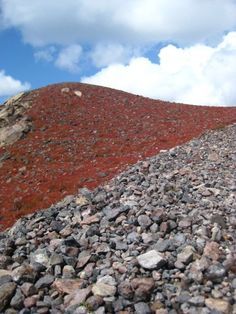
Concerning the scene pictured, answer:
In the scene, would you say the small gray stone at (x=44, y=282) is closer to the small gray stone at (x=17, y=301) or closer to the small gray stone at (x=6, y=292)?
the small gray stone at (x=17, y=301)

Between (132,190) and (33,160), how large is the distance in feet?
66.1

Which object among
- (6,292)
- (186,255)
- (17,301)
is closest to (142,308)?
(186,255)

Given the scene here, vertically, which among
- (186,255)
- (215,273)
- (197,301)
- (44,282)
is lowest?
(197,301)

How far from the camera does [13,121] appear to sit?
47.9 metres

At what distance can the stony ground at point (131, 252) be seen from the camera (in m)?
11.2

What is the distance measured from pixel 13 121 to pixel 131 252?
3755 cm

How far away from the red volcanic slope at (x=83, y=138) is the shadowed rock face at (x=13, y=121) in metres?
1.01

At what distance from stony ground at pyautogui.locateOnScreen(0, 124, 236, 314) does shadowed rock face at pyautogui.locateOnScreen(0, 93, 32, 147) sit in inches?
1003

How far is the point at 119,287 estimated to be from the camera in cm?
1162

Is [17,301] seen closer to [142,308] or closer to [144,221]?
[142,308]

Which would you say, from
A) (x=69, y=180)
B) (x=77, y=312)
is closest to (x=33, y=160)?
(x=69, y=180)

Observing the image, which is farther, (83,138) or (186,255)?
(83,138)

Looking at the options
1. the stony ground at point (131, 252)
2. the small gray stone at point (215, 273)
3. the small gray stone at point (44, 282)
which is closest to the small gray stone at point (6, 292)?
the stony ground at point (131, 252)

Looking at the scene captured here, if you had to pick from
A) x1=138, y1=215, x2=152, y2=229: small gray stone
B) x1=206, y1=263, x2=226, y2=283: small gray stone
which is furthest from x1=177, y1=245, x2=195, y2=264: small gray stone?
x1=138, y1=215, x2=152, y2=229: small gray stone
